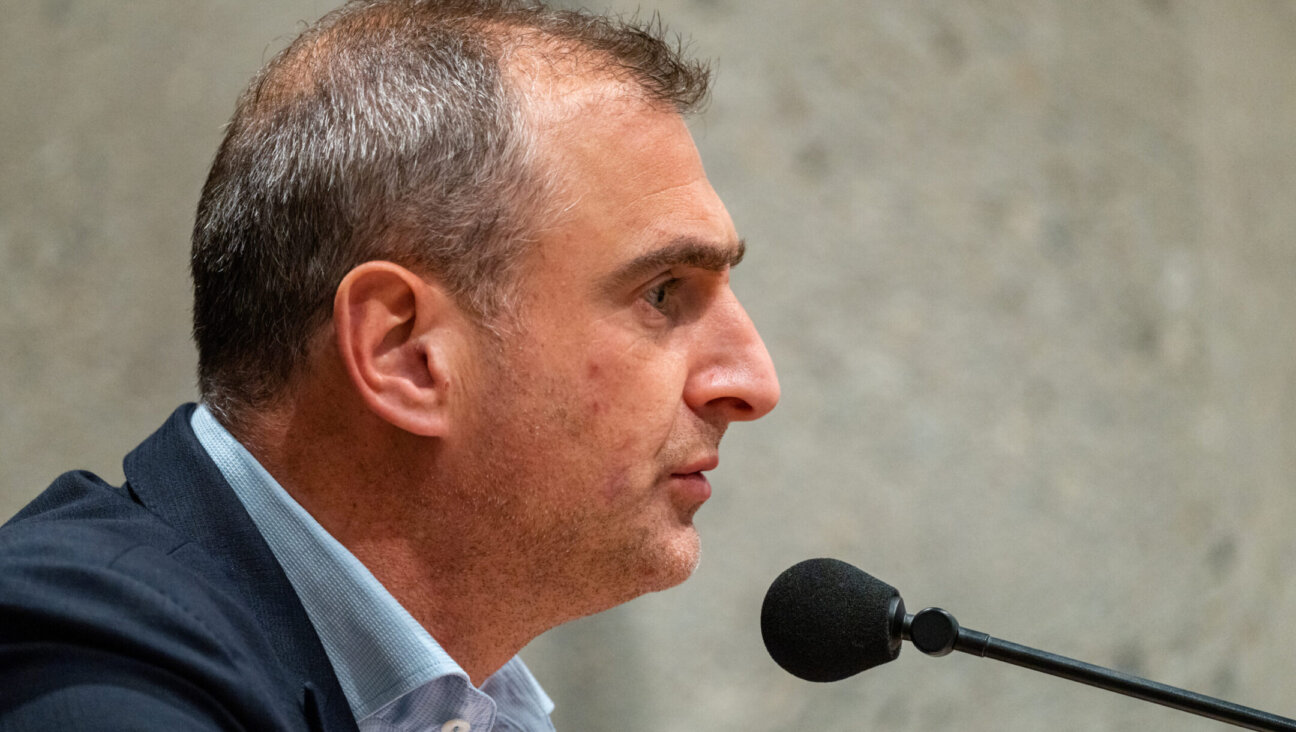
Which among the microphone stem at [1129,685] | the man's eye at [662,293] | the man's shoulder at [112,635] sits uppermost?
the man's eye at [662,293]

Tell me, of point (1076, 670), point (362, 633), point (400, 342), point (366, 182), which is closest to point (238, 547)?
point (362, 633)

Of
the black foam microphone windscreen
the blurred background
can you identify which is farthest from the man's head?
the blurred background

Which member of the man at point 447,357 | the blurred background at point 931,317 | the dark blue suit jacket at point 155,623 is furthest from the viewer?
the blurred background at point 931,317

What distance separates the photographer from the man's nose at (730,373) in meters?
1.25

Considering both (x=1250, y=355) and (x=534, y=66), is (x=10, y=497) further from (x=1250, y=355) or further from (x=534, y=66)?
(x=1250, y=355)

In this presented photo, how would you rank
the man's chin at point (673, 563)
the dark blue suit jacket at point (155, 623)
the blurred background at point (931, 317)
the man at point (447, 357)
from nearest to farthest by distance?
the dark blue suit jacket at point (155, 623) < the man at point (447, 357) < the man's chin at point (673, 563) < the blurred background at point (931, 317)

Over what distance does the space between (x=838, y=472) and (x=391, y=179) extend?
1247 millimetres

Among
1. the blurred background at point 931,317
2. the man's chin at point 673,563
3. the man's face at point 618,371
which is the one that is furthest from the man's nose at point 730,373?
the blurred background at point 931,317

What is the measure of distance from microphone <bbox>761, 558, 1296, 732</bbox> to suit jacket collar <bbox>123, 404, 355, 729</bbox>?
44cm

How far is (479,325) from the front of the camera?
3.92ft

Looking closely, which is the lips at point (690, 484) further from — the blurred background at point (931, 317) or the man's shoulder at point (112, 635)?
the blurred background at point (931, 317)

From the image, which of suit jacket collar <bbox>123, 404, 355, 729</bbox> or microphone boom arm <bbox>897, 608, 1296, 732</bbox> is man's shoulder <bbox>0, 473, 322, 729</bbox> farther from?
microphone boom arm <bbox>897, 608, 1296, 732</bbox>

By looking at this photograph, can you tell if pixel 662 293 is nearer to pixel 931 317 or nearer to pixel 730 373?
pixel 730 373

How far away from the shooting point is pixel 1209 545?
2.67 m
